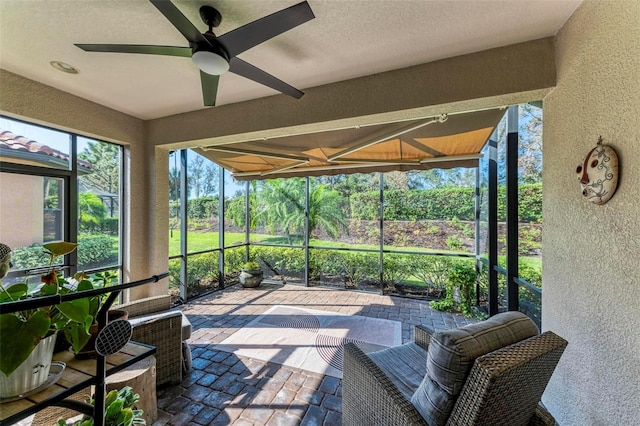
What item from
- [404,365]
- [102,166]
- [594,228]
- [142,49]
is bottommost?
[404,365]

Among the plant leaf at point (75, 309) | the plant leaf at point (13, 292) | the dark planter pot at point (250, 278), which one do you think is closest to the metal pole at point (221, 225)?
the dark planter pot at point (250, 278)

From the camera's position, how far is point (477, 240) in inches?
198

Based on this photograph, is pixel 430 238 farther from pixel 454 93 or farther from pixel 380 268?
pixel 454 93

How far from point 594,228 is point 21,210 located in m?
4.90

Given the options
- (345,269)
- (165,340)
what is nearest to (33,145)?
(165,340)

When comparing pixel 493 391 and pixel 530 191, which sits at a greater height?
pixel 530 191

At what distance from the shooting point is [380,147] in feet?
12.4

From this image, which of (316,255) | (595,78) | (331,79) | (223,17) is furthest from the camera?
(316,255)

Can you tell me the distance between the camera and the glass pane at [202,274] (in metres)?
5.16

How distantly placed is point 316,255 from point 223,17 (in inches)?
210

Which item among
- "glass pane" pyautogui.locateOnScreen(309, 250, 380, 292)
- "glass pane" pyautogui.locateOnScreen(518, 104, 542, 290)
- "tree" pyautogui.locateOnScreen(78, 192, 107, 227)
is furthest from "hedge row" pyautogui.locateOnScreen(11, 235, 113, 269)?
"glass pane" pyautogui.locateOnScreen(518, 104, 542, 290)

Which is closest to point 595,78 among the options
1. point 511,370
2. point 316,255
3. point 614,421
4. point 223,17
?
point 511,370

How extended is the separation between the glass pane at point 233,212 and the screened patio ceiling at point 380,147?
147 centimetres

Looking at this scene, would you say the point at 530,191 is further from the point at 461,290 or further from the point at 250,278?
the point at 250,278
